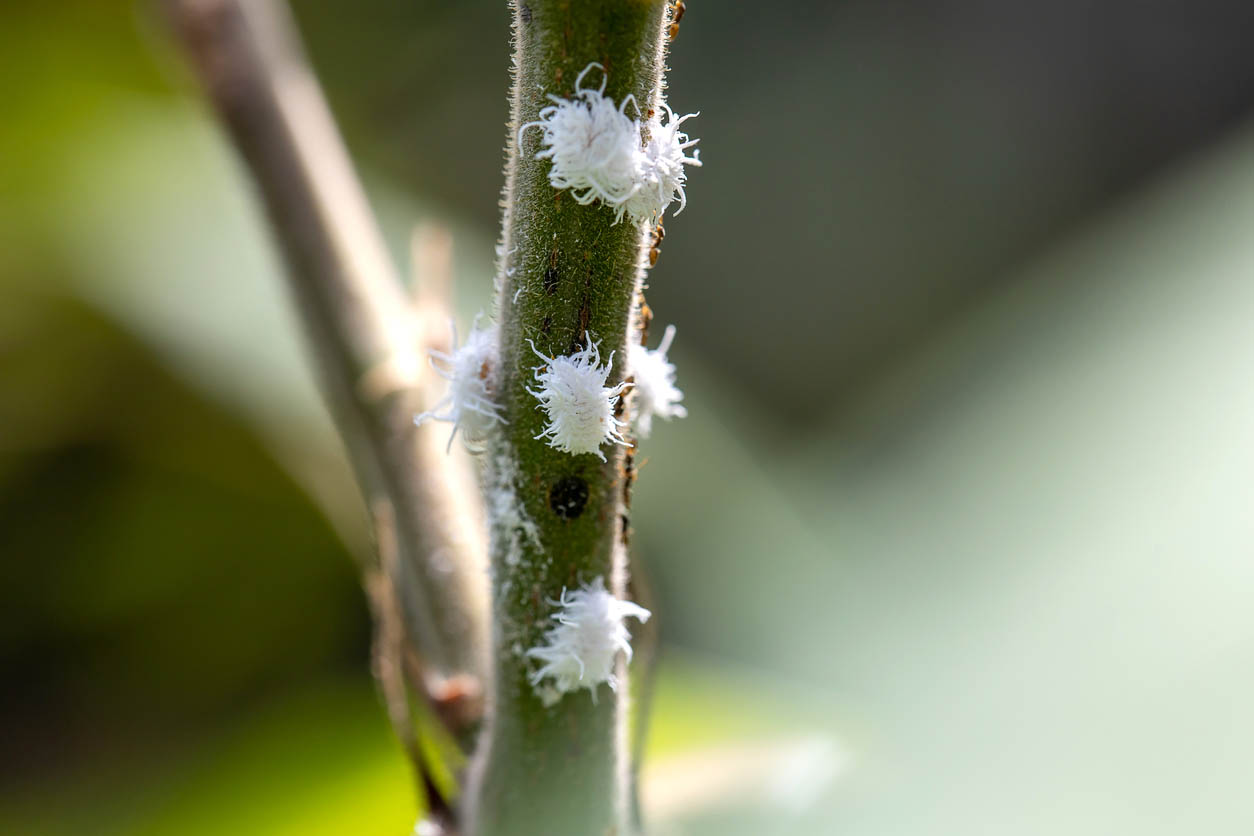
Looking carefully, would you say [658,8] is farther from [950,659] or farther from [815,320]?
[815,320]

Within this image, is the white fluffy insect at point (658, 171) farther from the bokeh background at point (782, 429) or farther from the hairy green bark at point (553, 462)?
the bokeh background at point (782, 429)

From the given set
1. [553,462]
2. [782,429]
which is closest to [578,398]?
[553,462]

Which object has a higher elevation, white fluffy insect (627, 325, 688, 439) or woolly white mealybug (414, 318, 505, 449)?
white fluffy insect (627, 325, 688, 439)

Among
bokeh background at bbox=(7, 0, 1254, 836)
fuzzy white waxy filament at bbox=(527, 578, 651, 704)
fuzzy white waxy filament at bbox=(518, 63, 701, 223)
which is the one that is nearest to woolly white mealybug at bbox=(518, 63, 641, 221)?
fuzzy white waxy filament at bbox=(518, 63, 701, 223)

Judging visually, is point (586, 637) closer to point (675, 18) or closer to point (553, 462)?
point (553, 462)

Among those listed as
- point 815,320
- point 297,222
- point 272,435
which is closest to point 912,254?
point 815,320

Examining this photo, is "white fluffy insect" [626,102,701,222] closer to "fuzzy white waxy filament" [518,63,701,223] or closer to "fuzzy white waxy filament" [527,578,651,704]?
"fuzzy white waxy filament" [518,63,701,223]

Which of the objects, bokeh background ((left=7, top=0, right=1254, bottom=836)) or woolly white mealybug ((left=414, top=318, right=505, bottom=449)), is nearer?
woolly white mealybug ((left=414, top=318, right=505, bottom=449))

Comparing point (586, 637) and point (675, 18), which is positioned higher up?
point (675, 18)
